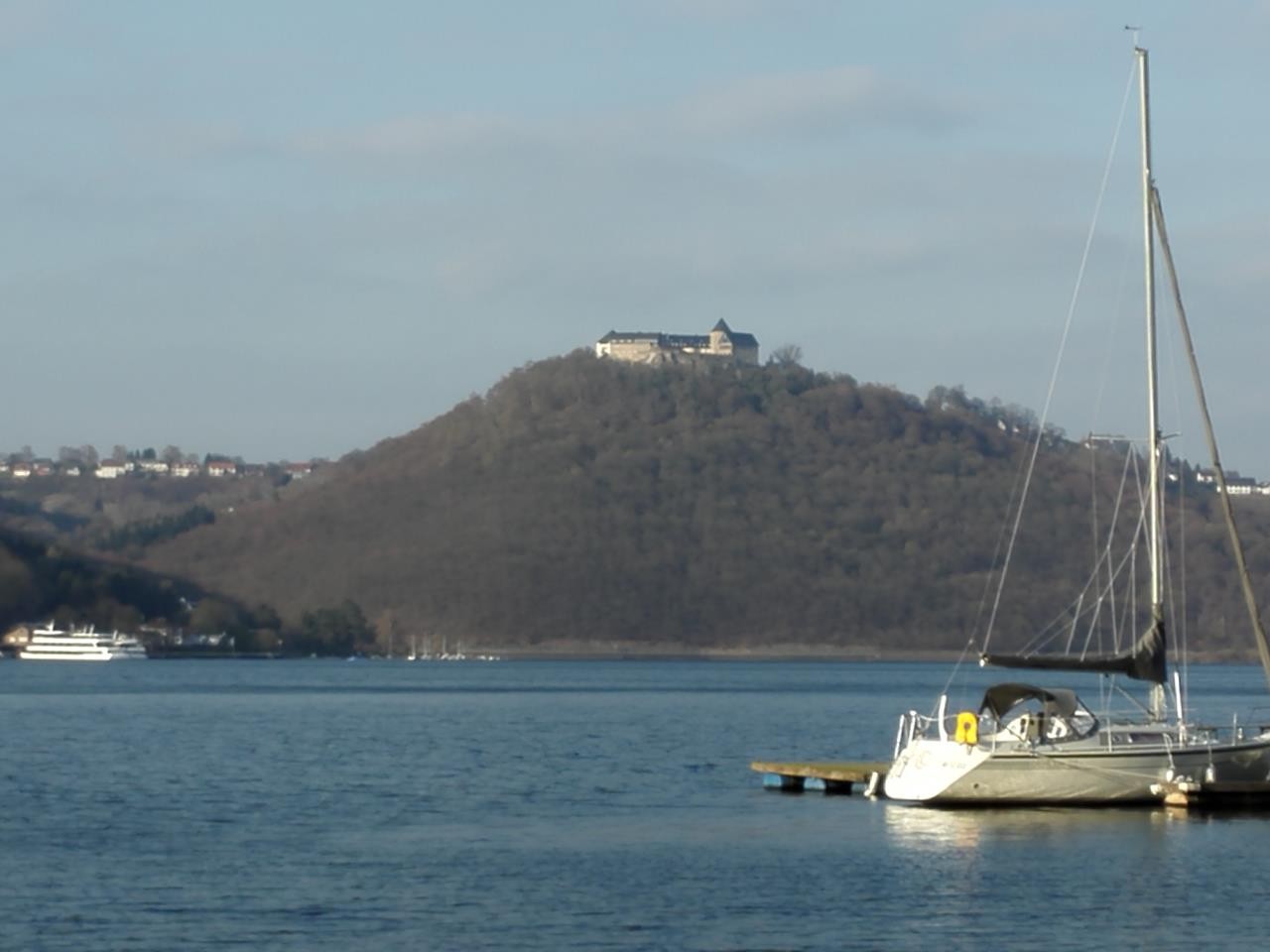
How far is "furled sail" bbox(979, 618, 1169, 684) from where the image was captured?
3988 centimetres

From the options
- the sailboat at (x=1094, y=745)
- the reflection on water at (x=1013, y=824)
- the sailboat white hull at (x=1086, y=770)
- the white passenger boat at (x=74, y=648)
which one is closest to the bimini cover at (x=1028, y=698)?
the sailboat at (x=1094, y=745)

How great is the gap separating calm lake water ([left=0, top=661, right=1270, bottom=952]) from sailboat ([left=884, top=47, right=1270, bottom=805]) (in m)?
0.56

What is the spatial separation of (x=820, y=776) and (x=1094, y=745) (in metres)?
8.31

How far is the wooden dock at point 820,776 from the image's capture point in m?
46.0

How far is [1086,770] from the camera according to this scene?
3947 cm

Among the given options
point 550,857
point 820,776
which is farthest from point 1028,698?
point 550,857

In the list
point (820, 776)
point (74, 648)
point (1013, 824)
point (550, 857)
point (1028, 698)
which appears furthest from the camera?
point (74, 648)

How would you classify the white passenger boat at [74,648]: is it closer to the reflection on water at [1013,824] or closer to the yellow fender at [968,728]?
the reflection on water at [1013,824]

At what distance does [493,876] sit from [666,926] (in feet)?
16.8

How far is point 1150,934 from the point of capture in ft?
91.9

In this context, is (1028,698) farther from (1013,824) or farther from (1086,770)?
(1013,824)

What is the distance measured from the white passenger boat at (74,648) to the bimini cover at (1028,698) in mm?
150109

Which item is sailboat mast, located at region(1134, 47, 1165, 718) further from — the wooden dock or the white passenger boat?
the white passenger boat

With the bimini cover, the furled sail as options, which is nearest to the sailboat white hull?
the bimini cover
